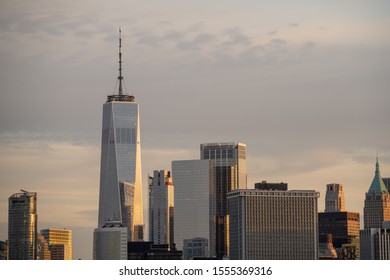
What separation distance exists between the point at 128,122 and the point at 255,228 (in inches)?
Result: 721

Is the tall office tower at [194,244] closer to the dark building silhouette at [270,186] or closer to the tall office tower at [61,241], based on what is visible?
the dark building silhouette at [270,186]

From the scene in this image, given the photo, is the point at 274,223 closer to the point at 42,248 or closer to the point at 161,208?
the point at 161,208

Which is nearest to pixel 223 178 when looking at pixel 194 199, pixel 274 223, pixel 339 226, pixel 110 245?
pixel 194 199

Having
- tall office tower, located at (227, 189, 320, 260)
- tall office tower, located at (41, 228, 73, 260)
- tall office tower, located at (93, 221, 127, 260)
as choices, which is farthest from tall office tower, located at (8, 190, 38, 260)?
tall office tower, located at (227, 189, 320, 260)

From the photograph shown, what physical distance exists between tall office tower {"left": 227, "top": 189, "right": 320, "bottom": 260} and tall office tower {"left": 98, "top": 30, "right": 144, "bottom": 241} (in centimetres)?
985

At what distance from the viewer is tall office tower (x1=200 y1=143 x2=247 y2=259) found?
57.2m

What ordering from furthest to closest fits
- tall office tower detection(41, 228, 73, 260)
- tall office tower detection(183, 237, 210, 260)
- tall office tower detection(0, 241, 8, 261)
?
tall office tower detection(183, 237, 210, 260) < tall office tower detection(0, 241, 8, 261) < tall office tower detection(41, 228, 73, 260)

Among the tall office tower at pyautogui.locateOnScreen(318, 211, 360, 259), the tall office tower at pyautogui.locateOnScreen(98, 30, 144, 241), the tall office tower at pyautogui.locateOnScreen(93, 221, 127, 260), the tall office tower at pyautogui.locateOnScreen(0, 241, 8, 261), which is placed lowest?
the tall office tower at pyautogui.locateOnScreen(0, 241, 8, 261)

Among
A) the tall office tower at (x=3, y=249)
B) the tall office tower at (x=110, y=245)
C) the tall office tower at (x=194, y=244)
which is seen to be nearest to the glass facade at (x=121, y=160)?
the tall office tower at (x=110, y=245)

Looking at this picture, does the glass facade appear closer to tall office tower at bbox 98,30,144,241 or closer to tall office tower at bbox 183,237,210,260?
tall office tower at bbox 98,30,144,241

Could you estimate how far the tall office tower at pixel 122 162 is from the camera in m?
77.6
